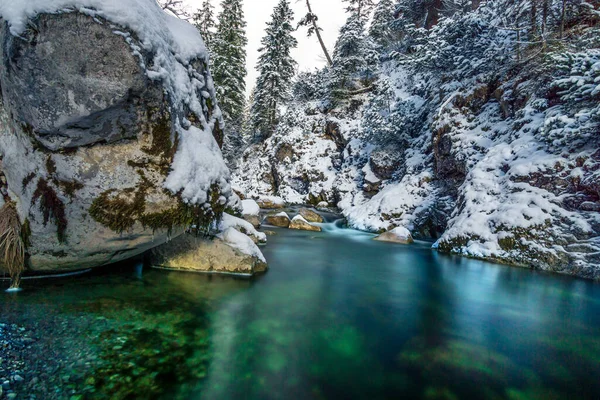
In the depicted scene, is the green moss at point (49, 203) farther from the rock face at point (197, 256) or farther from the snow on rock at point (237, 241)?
the snow on rock at point (237, 241)

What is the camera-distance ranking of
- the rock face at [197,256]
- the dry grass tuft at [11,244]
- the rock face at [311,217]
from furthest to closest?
the rock face at [311,217] → the rock face at [197,256] → the dry grass tuft at [11,244]

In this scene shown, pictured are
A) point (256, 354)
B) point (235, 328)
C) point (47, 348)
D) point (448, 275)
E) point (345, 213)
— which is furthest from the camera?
point (345, 213)

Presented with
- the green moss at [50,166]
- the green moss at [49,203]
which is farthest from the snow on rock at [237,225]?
the green moss at [50,166]

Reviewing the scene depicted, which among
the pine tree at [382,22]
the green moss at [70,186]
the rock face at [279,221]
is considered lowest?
the rock face at [279,221]

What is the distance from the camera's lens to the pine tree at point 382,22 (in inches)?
984

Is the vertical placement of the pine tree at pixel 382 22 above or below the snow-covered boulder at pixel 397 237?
above

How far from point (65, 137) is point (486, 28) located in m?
16.5

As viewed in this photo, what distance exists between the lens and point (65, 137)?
3.73 m

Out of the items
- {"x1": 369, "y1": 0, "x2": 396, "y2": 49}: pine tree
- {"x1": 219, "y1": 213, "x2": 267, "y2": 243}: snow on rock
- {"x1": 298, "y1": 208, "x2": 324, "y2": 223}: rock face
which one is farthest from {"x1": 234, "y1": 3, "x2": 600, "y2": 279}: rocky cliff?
{"x1": 219, "y1": 213, "x2": 267, "y2": 243}: snow on rock

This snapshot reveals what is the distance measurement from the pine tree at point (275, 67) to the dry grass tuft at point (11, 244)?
80.0ft

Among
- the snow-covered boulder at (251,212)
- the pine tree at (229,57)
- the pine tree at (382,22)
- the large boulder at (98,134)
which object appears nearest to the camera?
the large boulder at (98,134)

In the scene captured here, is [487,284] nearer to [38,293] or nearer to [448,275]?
[448,275]

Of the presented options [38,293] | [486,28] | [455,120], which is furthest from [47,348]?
[486,28]

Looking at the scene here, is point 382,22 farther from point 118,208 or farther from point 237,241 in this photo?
point 118,208
